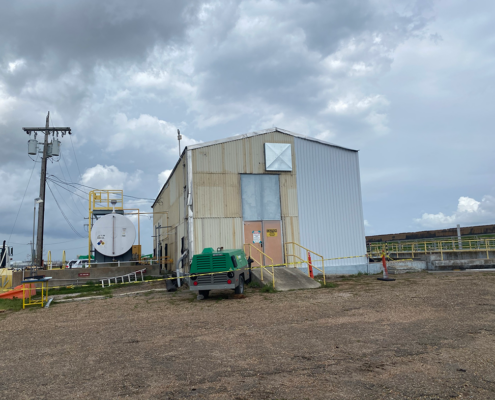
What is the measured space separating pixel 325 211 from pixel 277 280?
22.4 feet

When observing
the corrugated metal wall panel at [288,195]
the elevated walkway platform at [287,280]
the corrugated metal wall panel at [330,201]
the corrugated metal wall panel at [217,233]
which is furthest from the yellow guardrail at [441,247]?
the corrugated metal wall panel at [217,233]

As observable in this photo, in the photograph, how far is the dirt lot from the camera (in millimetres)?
5150

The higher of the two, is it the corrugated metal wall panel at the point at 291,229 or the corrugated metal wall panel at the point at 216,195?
the corrugated metal wall panel at the point at 216,195

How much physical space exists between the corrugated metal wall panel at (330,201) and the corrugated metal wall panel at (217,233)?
3.59 meters

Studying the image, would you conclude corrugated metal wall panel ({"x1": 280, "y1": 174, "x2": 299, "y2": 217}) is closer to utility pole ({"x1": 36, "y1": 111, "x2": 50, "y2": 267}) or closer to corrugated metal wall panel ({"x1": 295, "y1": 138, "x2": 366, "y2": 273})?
corrugated metal wall panel ({"x1": 295, "y1": 138, "x2": 366, "y2": 273})

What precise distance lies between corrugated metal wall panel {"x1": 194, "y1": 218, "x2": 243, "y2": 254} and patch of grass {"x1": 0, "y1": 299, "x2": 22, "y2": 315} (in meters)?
7.39

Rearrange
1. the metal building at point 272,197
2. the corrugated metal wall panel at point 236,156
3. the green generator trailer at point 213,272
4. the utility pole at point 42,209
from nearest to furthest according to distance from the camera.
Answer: the green generator trailer at point 213,272 → the metal building at point 272,197 → the corrugated metal wall panel at point 236,156 → the utility pole at point 42,209

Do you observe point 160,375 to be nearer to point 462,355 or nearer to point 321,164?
point 462,355

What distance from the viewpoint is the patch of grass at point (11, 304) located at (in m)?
14.0

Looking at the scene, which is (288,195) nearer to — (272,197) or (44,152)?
(272,197)

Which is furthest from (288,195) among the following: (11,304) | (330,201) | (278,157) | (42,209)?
(42,209)

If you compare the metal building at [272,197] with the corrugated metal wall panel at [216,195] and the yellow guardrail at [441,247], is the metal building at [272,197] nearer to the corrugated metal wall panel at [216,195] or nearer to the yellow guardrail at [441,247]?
the corrugated metal wall panel at [216,195]

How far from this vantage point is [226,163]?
19.8 meters

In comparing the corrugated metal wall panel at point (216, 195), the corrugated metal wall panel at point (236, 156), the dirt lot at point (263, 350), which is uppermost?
the corrugated metal wall panel at point (236, 156)
